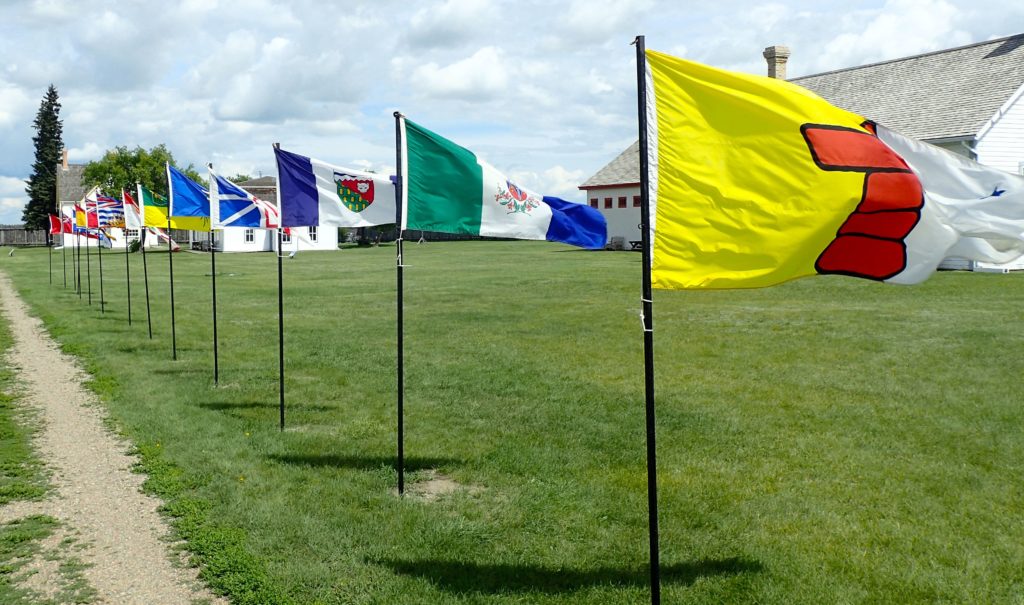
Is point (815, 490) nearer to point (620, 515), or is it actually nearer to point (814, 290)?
point (620, 515)

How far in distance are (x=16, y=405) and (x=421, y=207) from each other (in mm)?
6697

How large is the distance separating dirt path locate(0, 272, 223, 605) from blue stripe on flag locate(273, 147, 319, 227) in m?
2.84

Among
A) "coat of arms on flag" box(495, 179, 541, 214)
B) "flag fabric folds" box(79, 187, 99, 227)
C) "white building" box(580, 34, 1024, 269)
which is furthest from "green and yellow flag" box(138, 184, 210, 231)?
"white building" box(580, 34, 1024, 269)

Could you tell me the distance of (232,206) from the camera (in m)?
11.3

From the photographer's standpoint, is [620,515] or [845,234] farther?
[620,515]

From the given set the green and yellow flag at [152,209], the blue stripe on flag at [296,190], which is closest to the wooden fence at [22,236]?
the green and yellow flag at [152,209]

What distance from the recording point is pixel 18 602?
5.18m

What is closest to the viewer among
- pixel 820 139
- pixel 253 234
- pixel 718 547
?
pixel 820 139

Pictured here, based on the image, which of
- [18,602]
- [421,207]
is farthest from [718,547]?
[18,602]

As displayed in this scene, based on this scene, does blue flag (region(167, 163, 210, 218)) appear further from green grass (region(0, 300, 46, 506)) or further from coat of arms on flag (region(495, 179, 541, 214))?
coat of arms on flag (region(495, 179, 541, 214))

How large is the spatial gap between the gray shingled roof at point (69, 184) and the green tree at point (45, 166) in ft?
2.55

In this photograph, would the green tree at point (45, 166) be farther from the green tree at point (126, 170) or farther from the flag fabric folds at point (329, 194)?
the flag fabric folds at point (329, 194)

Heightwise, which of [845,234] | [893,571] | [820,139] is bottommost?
[893,571]

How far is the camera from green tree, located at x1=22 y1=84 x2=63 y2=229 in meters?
81.2
